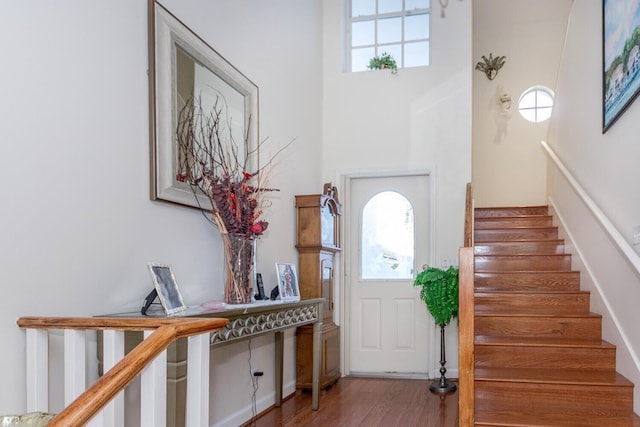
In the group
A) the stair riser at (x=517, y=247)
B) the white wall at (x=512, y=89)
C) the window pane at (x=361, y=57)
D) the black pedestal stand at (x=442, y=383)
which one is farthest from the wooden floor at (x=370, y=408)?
the window pane at (x=361, y=57)

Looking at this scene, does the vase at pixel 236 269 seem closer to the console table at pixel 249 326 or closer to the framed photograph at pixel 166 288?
the console table at pixel 249 326

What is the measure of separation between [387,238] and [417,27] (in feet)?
7.28

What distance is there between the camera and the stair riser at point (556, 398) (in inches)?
115

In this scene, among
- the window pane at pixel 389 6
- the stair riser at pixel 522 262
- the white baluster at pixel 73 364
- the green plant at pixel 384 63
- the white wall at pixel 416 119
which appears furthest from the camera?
the window pane at pixel 389 6

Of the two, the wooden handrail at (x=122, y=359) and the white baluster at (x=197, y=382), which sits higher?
the wooden handrail at (x=122, y=359)

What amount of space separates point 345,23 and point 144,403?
4935 mm

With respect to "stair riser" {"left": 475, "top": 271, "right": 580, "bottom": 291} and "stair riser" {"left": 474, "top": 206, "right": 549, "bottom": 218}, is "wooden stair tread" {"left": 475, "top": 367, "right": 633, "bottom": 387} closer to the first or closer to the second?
"stair riser" {"left": 475, "top": 271, "right": 580, "bottom": 291}

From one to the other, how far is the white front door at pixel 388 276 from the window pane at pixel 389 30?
1.50m

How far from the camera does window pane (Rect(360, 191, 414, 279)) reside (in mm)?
5207

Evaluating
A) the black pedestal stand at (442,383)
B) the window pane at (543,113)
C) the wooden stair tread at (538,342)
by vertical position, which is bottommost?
the black pedestal stand at (442,383)

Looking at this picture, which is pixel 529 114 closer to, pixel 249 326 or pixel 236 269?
pixel 236 269

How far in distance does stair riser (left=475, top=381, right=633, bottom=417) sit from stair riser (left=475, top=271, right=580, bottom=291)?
1.11 meters

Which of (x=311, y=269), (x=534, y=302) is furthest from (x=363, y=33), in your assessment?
(x=534, y=302)

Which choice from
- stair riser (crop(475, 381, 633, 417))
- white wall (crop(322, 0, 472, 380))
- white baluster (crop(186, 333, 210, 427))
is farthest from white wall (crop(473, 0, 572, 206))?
white baluster (crop(186, 333, 210, 427))
